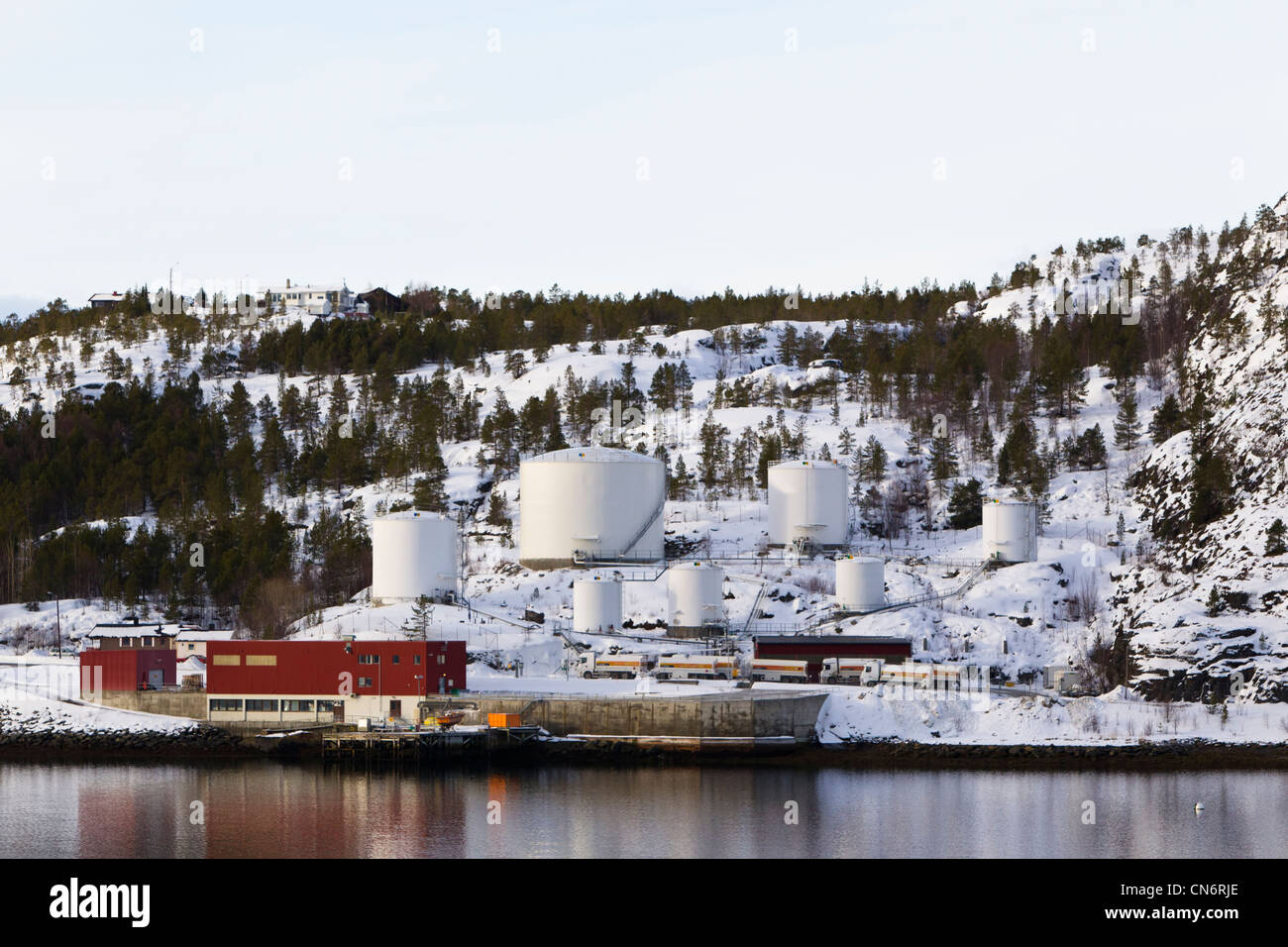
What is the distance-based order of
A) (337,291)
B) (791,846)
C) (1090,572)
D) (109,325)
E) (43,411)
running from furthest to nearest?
(337,291)
(109,325)
(43,411)
(1090,572)
(791,846)

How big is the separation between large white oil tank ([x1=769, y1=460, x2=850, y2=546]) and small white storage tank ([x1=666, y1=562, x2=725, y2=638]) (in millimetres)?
14062

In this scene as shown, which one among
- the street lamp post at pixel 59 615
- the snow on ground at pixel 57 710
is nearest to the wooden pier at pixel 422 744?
the snow on ground at pixel 57 710

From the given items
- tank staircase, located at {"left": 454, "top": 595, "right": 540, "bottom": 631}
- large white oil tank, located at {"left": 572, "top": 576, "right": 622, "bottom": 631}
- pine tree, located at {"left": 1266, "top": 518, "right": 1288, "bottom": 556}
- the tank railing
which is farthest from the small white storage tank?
pine tree, located at {"left": 1266, "top": 518, "right": 1288, "bottom": 556}

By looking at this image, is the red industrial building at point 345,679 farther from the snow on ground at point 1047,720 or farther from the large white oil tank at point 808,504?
the large white oil tank at point 808,504

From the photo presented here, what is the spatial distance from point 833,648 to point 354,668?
21.8 metres

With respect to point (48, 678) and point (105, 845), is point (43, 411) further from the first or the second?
point (105, 845)

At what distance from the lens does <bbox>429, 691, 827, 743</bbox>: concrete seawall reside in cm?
6725

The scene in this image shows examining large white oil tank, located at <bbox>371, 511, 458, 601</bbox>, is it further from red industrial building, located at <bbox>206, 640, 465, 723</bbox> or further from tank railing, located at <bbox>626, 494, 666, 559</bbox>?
red industrial building, located at <bbox>206, 640, 465, 723</bbox>

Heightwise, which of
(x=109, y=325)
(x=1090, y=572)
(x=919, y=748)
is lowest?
(x=919, y=748)

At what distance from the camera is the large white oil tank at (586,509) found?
310ft

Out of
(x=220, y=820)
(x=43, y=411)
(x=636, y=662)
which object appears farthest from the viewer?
(x=43, y=411)

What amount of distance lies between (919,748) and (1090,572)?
81.4 ft
